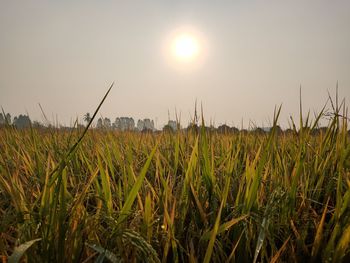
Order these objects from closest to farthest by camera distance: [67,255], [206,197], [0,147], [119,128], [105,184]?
[67,255] → [105,184] → [206,197] → [0,147] → [119,128]

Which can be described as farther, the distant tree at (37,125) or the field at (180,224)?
the distant tree at (37,125)

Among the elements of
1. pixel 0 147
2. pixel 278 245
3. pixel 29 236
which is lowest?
pixel 278 245

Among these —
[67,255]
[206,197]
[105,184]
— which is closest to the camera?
[67,255]

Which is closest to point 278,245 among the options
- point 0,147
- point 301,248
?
point 301,248

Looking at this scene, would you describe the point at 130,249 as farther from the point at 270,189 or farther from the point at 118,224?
the point at 270,189

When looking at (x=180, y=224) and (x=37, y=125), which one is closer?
(x=180, y=224)

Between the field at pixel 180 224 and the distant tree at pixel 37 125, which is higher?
the distant tree at pixel 37 125

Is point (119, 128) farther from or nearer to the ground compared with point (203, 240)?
farther from the ground

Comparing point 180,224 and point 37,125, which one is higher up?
point 37,125

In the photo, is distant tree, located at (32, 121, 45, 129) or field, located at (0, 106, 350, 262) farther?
distant tree, located at (32, 121, 45, 129)

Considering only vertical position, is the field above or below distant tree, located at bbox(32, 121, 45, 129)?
below

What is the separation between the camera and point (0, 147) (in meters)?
2.63

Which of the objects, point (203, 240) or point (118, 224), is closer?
point (118, 224)

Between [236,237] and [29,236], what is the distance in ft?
2.01
